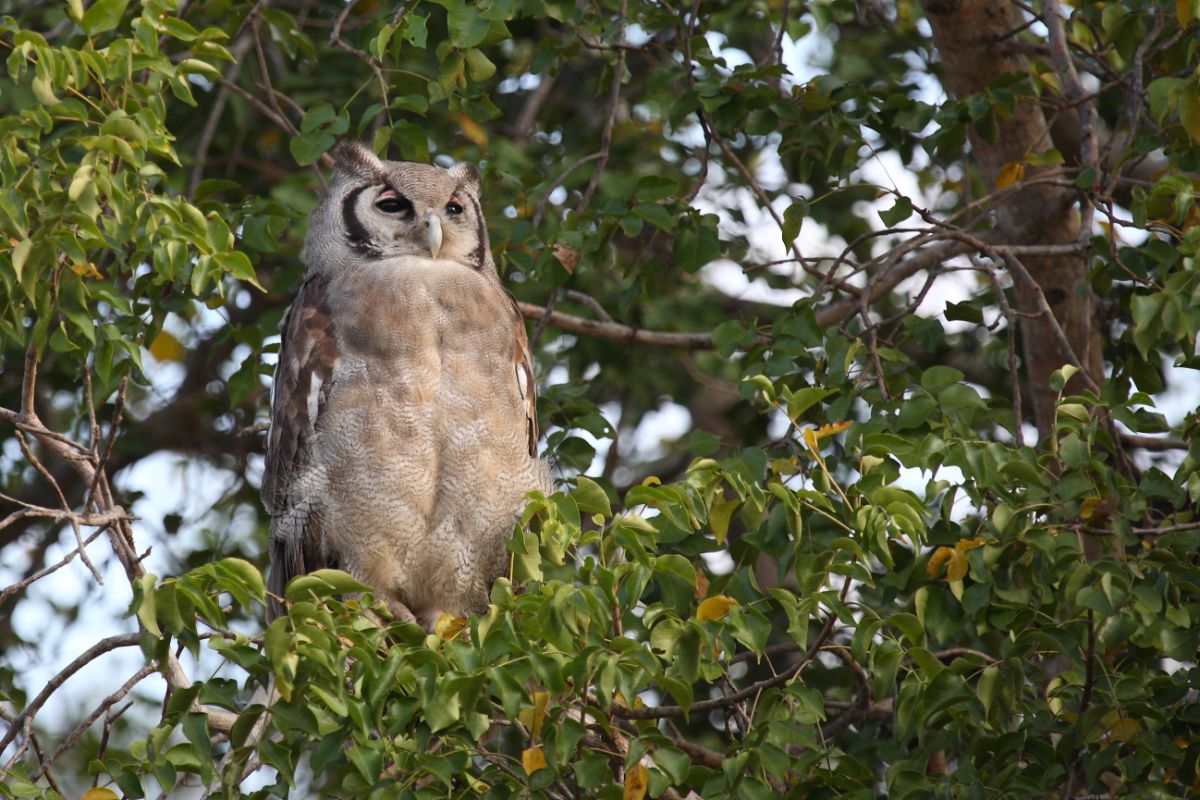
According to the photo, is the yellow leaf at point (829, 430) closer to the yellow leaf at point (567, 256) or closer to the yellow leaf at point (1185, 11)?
the yellow leaf at point (1185, 11)

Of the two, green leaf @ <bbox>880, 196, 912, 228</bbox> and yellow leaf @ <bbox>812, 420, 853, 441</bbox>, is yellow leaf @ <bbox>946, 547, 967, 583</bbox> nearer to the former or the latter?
yellow leaf @ <bbox>812, 420, 853, 441</bbox>

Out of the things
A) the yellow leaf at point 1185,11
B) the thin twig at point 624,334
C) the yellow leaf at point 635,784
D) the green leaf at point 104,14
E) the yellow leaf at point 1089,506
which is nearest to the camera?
the yellow leaf at point 635,784

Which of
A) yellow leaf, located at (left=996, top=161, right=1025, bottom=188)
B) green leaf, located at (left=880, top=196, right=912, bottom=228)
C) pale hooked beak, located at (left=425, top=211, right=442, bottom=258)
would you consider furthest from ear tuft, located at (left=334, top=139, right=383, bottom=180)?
yellow leaf, located at (left=996, top=161, right=1025, bottom=188)

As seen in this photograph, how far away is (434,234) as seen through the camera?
4152 mm

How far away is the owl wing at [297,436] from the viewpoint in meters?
4.00

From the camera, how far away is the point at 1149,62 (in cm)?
401

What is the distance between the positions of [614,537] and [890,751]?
162cm

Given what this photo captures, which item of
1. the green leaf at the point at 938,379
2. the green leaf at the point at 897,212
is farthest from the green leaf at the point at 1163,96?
the green leaf at the point at 938,379

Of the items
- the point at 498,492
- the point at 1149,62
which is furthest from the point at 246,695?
the point at 1149,62

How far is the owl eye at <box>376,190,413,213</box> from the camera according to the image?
434 centimetres

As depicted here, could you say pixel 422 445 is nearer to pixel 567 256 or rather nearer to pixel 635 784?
pixel 567 256

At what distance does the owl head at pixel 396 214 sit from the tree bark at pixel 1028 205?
1551 mm

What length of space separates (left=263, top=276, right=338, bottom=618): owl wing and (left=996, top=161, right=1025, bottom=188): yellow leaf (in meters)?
2.04

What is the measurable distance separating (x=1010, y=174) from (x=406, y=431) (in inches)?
76.4
